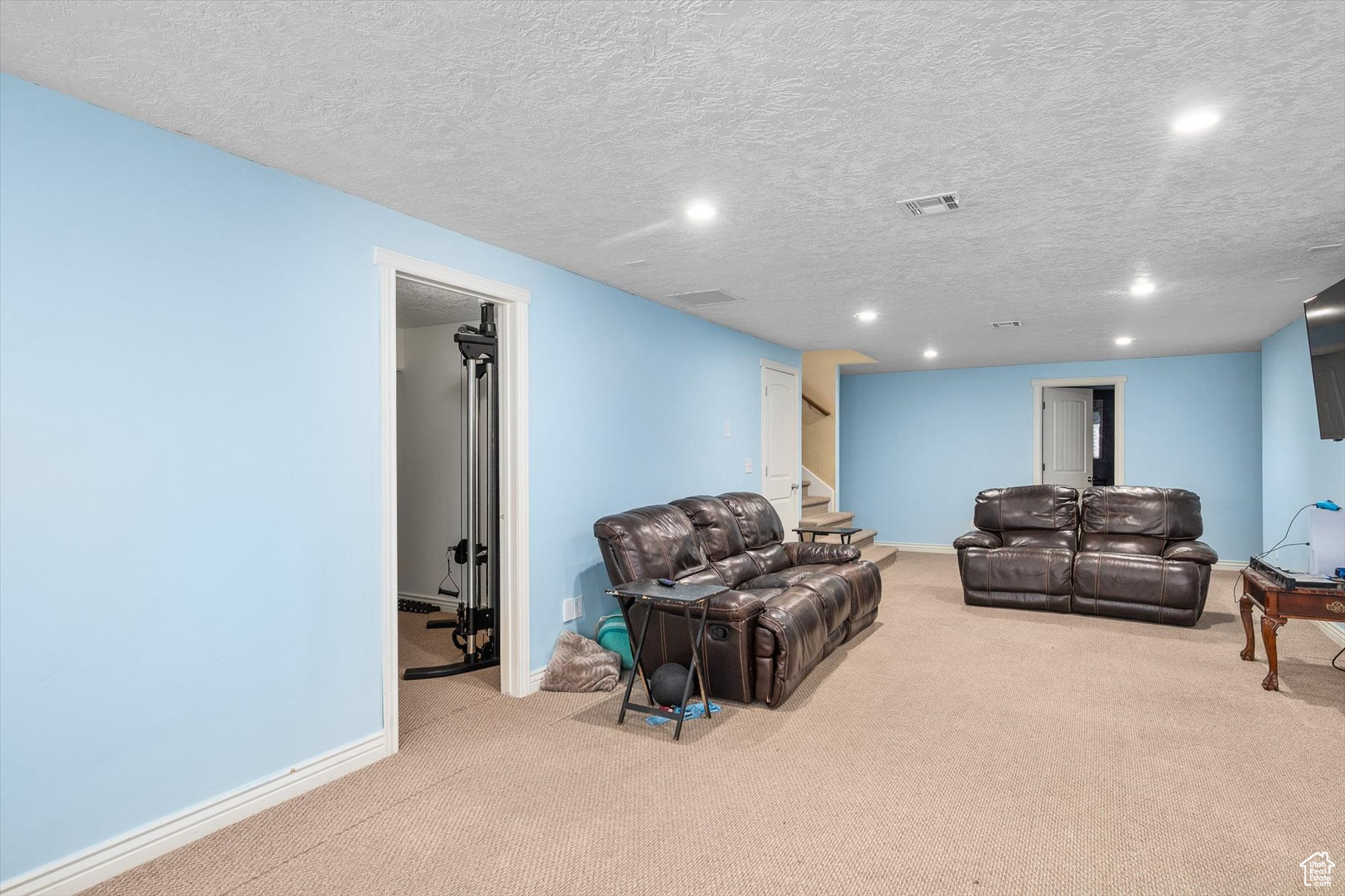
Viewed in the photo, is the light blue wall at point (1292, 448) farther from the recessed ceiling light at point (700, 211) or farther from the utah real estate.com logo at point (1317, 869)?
the recessed ceiling light at point (700, 211)

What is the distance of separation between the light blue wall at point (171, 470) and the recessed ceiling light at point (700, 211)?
3.77 ft

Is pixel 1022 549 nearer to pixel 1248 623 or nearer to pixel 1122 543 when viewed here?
pixel 1122 543

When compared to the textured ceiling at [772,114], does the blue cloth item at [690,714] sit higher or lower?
lower

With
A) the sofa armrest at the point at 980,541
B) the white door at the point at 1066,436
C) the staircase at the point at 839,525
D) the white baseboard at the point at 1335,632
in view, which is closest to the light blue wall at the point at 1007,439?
the white door at the point at 1066,436

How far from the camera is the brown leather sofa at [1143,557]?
527 centimetres

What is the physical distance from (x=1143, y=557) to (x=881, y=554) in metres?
2.93

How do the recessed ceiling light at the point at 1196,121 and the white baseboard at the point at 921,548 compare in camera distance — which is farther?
the white baseboard at the point at 921,548

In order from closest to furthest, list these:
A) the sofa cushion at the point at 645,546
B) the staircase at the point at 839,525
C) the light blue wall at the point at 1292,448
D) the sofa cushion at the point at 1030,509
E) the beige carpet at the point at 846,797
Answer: the beige carpet at the point at 846,797
the sofa cushion at the point at 645,546
the light blue wall at the point at 1292,448
the sofa cushion at the point at 1030,509
the staircase at the point at 839,525

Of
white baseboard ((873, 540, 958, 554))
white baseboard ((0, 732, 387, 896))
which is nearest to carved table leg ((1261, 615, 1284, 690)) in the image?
white baseboard ((0, 732, 387, 896))

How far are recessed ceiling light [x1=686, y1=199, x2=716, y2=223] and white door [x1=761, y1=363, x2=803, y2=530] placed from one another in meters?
3.36

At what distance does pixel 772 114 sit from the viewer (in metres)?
2.29

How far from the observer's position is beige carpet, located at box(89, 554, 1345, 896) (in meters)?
2.22

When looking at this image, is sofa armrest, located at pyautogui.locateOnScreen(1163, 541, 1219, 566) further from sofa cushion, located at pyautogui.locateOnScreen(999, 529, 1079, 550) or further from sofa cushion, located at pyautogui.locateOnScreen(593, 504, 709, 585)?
sofa cushion, located at pyautogui.locateOnScreen(593, 504, 709, 585)

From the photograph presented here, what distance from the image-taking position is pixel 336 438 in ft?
9.66
